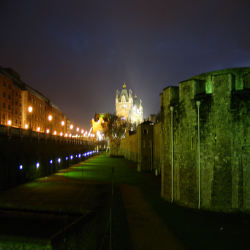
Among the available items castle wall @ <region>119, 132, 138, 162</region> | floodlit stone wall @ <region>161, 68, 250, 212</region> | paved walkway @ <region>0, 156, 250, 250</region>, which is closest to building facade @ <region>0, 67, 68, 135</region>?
castle wall @ <region>119, 132, 138, 162</region>

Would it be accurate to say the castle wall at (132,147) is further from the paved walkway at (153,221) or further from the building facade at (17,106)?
the paved walkway at (153,221)

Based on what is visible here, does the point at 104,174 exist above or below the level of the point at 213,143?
below

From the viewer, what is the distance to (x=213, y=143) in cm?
1558

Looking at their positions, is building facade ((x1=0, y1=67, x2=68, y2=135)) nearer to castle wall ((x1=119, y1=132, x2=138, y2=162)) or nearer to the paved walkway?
castle wall ((x1=119, y1=132, x2=138, y2=162))

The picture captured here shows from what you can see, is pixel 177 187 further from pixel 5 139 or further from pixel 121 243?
pixel 5 139

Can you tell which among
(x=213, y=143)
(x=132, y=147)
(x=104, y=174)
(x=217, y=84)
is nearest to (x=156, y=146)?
(x=104, y=174)

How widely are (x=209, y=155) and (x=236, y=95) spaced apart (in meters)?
4.04

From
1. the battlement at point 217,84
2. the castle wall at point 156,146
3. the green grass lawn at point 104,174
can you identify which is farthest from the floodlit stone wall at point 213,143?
the castle wall at point 156,146

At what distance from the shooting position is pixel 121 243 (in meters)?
11.4

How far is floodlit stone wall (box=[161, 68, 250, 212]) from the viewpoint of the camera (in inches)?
584

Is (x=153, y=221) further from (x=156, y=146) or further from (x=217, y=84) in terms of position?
(x=156, y=146)

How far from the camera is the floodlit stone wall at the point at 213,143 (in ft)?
48.6

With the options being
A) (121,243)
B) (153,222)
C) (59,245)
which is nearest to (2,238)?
(59,245)

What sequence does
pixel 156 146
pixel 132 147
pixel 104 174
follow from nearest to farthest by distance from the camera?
1. pixel 104 174
2. pixel 156 146
3. pixel 132 147
